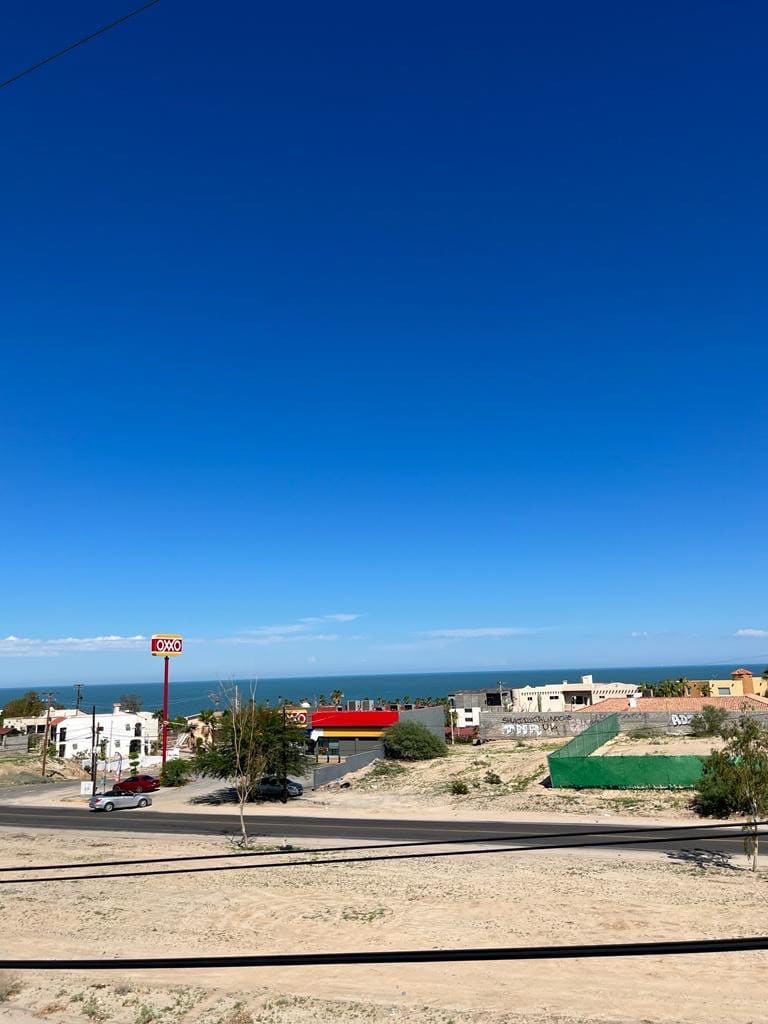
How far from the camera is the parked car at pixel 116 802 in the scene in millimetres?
55250

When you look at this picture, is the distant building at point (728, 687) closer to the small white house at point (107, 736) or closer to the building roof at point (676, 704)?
the building roof at point (676, 704)

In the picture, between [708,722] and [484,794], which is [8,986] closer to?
[484,794]

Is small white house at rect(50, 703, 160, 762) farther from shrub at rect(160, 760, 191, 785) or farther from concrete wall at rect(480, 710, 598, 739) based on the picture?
concrete wall at rect(480, 710, 598, 739)

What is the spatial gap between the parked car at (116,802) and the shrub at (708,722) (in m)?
56.3

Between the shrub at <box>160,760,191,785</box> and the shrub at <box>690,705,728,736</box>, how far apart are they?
53204 mm

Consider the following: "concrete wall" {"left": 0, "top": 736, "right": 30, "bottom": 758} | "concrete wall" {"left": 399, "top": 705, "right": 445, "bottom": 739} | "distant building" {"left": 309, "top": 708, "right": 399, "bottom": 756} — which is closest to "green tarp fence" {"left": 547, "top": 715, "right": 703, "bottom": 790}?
"concrete wall" {"left": 399, "top": 705, "right": 445, "bottom": 739}

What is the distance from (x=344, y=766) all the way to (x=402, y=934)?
47681 mm

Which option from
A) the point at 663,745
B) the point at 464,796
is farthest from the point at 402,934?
the point at 663,745

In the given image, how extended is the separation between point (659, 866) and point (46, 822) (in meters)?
40.0

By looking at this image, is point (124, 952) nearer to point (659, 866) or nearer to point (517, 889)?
point (517, 889)

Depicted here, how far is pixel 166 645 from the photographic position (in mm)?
88562

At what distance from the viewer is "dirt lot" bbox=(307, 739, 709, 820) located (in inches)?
1887

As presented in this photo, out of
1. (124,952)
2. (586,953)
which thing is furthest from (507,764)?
(586,953)

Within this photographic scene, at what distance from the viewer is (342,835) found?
138 feet
